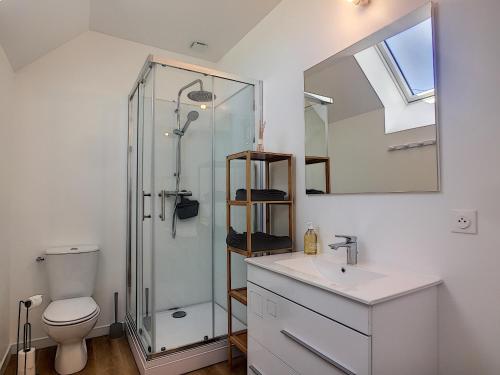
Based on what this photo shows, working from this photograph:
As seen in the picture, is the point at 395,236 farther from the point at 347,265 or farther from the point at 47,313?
the point at 47,313

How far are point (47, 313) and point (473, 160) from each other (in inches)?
101

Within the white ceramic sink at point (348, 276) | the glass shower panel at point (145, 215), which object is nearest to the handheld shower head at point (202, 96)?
the glass shower panel at point (145, 215)

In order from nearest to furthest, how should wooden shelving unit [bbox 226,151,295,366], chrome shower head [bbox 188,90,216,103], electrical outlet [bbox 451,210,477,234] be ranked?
1. electrical outlet [bbox 451,210,477,234]
2. wooden shelving unit [bbox 226,151,295,366]
3. chrome shower head [bbox 188,90,216,103]

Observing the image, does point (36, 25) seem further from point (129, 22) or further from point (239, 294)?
point (239, 294)

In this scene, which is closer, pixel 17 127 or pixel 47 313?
Answer: pixel 47 313

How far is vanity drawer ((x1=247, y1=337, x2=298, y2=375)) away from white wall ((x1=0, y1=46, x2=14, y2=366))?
173 centimetres

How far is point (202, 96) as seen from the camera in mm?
2398

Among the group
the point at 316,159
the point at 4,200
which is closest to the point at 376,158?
the point at 316,159

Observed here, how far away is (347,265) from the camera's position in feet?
5.01

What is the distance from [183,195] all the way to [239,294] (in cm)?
89

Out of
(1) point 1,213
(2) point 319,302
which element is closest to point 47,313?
(1) point 1,213

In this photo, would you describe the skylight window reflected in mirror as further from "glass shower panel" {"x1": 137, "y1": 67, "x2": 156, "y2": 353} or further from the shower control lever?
the shower control lever

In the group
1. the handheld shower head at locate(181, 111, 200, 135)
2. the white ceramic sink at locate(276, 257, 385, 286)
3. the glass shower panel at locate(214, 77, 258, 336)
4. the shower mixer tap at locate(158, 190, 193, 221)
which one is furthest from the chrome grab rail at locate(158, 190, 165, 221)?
the white ceramic sink at locate(276, 257, 385, 286)

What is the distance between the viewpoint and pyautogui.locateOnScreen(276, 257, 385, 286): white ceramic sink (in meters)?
1.42
